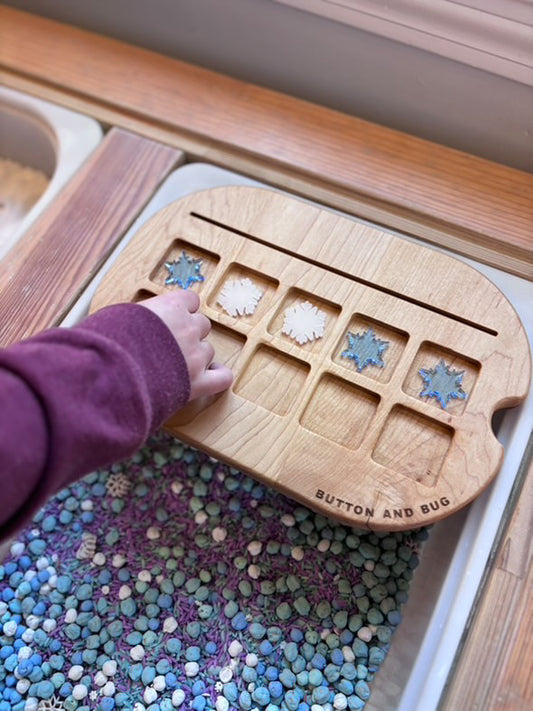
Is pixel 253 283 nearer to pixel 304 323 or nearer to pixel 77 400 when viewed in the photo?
pixel 304 323

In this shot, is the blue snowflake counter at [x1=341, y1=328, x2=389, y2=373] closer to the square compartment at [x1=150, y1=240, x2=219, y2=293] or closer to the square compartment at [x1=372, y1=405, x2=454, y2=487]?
the square compartment at [x1=372, y1=405, x2=454, y2=487]

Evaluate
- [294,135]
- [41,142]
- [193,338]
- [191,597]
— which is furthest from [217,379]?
[41,142]

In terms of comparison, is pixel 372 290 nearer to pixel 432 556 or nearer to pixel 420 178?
pixel 420 178

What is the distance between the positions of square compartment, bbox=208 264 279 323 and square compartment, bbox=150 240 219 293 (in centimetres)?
2

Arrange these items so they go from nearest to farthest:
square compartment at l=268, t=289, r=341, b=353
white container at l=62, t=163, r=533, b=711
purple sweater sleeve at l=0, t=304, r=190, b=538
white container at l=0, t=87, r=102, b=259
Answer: purple sweater sleeve at l=0, t=304, r=190, b=538, white container at l=62, t=163, r=533, b=711, square compartment at l=268, t=289, r=341, b=353, white container at l=0, t=87, r=102, b=259

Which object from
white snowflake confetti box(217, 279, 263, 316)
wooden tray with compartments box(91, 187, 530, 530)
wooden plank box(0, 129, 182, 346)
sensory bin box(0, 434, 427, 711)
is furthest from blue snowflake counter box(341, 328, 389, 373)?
wooden plank box(0, 129, 182, 346)

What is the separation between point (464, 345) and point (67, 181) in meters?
0.54

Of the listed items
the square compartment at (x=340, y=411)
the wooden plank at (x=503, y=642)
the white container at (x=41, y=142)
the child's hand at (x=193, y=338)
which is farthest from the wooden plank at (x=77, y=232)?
the wooden plank at (x=503, y=642)

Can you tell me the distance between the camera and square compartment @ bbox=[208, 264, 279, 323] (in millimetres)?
718

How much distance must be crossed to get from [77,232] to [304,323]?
313 millimetres

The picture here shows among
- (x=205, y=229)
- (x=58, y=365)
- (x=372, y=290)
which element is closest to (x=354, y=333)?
(x=372, y=290)

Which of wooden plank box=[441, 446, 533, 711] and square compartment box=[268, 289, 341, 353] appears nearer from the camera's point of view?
wooden plank box=[441, 446, 533, 711]

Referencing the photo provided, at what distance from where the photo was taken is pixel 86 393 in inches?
Answer: 21.0

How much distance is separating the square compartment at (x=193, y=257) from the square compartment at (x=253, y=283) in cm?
2
